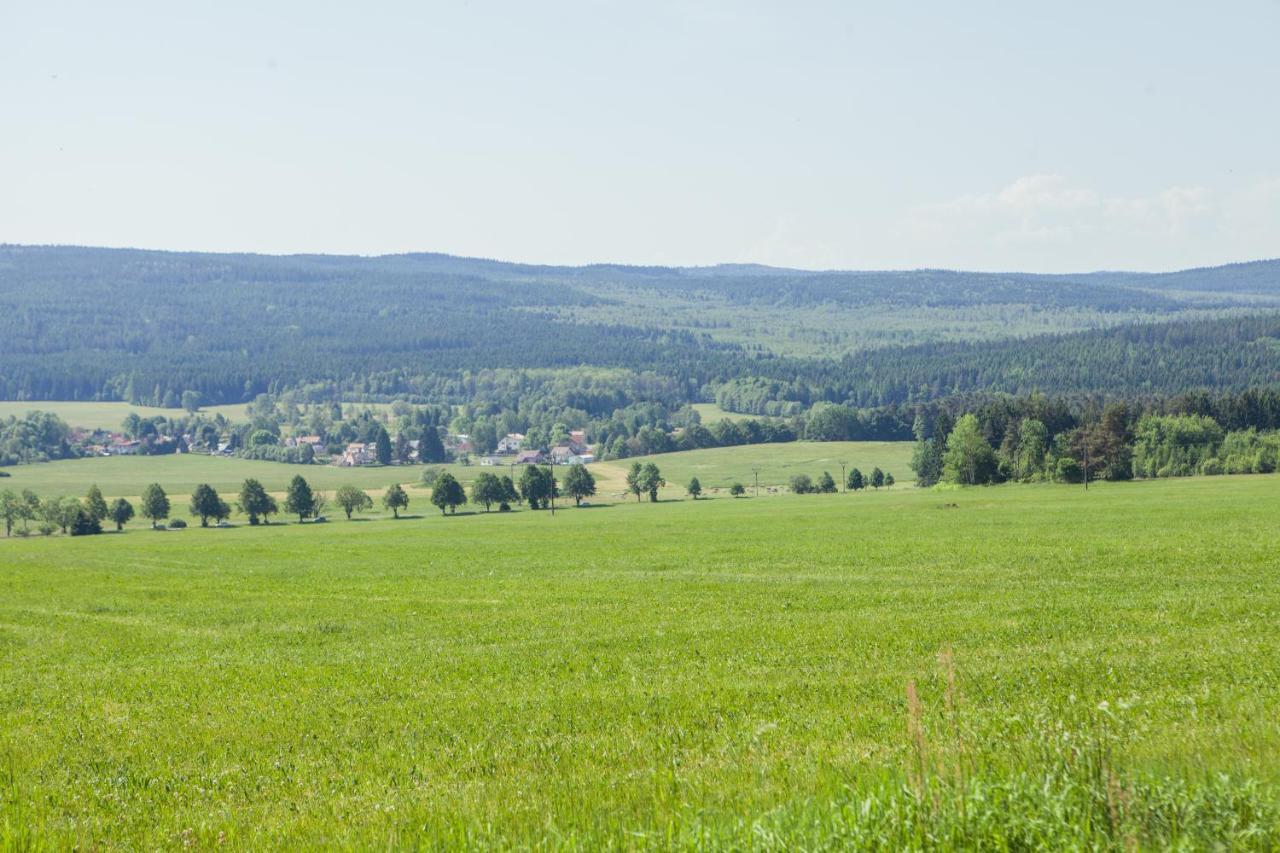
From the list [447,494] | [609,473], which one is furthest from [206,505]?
[609,473]

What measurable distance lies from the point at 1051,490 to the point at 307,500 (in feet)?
274

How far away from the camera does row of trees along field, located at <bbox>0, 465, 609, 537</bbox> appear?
126 metres

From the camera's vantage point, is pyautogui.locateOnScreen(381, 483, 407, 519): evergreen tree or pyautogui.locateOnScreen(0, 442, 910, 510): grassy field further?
pyautogui.locateOnScreen(0, 442, 910, 510): grassy field

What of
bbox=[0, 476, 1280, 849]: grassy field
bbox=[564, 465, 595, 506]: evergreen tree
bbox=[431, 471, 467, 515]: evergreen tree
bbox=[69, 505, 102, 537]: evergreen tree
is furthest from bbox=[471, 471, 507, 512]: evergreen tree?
bbox=[0, 476, 1280, 849]: grassy field

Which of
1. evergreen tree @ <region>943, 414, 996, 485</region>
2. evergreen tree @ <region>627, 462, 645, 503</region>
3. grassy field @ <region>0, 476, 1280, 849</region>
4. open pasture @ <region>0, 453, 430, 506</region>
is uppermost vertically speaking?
grassy field @ <region>0, 476, 1280, 849</region>

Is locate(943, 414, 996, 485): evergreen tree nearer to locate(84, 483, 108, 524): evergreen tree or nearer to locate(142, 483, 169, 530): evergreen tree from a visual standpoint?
locate(142, 483, 169, 530): evergreen tree

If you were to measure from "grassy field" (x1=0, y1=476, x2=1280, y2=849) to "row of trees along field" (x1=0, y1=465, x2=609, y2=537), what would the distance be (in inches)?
3385

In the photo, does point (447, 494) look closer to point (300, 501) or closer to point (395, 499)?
point (395, 499)

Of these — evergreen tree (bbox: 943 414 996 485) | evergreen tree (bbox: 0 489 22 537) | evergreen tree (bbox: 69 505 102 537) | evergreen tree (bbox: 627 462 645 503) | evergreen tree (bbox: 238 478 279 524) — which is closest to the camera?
evergreen tree (bbox: 0 489 22 537)

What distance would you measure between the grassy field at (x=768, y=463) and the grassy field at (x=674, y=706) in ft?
366

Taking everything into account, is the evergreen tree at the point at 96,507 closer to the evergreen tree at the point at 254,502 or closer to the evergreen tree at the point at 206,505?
the evergreen tree at the point at 206,505

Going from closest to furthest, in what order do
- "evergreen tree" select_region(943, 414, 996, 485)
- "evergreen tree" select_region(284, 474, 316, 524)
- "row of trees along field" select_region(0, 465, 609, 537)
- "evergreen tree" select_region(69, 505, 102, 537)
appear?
1. "evergreen tree" select_region(69, 505, 102, 537)
2. "row of trees along field" select_region(0, 465, 609, 537)
3. "evergreen tree" select_region(943, 414, 996, 485)
4. "evergreen tree" select_region(284, 474, 316, 524)

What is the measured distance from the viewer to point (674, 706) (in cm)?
1719

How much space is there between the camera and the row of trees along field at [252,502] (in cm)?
12650
